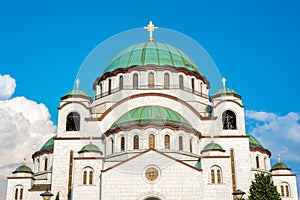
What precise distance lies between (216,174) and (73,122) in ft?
47.7

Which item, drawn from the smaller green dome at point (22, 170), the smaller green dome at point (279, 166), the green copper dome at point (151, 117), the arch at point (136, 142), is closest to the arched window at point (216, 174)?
the green copper dome at point (151, 117)

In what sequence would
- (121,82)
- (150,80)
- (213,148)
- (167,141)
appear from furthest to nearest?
(121,82) → (150,80) → (167,141) → (213,148)

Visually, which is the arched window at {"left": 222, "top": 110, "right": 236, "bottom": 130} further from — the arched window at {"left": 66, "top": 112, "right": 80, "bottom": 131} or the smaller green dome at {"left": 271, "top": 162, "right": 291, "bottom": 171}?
the arched window at {"left": 66, "top": 112, "right": 80, "bottom": 131}

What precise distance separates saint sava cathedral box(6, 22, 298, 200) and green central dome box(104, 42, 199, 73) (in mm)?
107

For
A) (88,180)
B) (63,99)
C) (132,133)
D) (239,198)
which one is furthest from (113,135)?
(239,198)

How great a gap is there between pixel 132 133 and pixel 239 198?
15250 millimetres

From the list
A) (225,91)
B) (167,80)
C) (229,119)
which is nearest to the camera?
(229,119)

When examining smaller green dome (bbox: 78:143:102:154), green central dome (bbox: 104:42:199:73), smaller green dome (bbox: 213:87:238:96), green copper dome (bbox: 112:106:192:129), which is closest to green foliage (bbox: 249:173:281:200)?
green copper dome (bbox: 112:106:192:129)

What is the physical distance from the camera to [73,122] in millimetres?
40031

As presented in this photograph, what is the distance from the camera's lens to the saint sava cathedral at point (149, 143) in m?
32.4

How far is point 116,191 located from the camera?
105 ft

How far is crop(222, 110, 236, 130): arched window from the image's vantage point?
39.3 meters

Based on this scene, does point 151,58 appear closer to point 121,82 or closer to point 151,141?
point 121,82

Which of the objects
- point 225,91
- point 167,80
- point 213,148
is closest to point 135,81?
point 167,80
